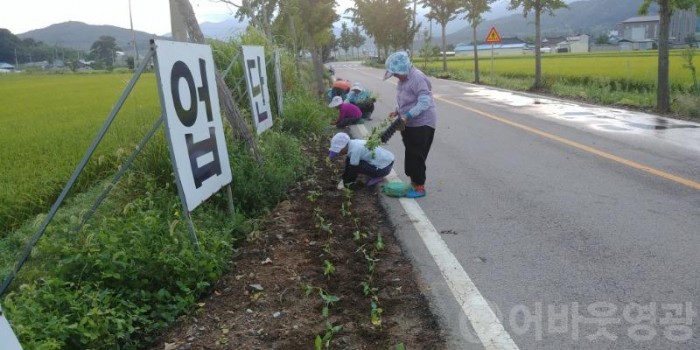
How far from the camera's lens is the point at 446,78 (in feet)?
107

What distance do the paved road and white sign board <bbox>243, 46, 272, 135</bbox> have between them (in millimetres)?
1980

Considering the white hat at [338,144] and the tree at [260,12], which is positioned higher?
the tree at [260,12]

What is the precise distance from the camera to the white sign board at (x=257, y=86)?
7.16 meters

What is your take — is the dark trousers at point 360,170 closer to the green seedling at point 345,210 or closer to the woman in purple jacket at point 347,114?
the green seedling at point 345,210

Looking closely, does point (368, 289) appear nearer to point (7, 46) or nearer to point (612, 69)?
point (612, 69)

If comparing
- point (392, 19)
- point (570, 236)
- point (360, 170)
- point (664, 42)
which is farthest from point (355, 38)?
point (570, 236)

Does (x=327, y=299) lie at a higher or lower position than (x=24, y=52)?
lower

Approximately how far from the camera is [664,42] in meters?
12.8

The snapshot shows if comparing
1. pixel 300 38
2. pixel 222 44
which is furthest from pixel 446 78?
pixel 222 44

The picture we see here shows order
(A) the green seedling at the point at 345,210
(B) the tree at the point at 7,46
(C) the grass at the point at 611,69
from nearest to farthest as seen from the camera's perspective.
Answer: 1. (A) the green seedling at the point at 345,210
2. (C) the grass at the point at 611,69
3. (B) the tree at the point at 7,46

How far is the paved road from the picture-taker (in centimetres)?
312

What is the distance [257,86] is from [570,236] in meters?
4.77

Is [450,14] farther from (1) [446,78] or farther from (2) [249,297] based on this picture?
(2) [249,297]

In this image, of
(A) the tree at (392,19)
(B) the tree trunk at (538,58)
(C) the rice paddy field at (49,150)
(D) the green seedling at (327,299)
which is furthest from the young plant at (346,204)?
(A) the tree at (392,19)
